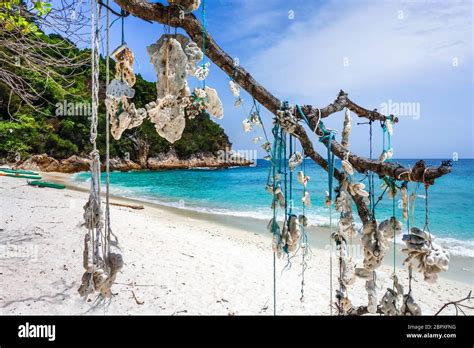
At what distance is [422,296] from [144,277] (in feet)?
14.5

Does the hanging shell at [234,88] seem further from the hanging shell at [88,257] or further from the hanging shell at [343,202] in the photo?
the hanging shell at [88,257]

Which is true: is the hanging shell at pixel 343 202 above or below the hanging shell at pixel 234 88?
below

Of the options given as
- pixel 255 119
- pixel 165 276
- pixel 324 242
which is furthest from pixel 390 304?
pixel 324 242

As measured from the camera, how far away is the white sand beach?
3.14 metres

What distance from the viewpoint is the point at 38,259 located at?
12.8ft

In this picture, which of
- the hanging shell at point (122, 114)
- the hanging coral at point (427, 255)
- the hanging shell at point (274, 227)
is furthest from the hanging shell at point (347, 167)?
the hanging shell at point (122, 114)

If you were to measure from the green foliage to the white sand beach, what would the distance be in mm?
4395

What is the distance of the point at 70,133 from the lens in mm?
28562

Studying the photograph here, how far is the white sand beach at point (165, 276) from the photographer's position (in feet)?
10.3

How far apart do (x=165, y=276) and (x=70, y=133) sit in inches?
1157

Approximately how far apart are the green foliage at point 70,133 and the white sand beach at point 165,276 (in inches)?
173

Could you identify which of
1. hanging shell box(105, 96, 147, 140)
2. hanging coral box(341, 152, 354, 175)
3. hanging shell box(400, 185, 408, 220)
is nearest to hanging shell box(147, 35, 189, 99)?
hanging shell box(105, 96, 147, 140)

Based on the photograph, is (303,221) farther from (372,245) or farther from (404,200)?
(404,200)
